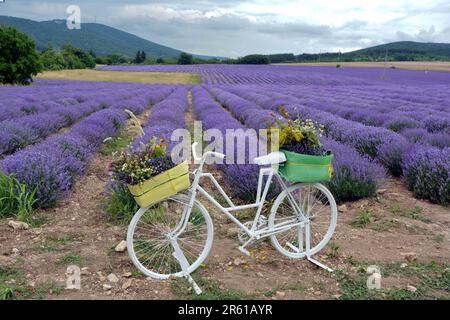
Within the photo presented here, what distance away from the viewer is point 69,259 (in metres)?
2.93

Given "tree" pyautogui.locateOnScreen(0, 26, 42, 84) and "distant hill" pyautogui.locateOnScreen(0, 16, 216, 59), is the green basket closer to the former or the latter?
"tree" pyautogui.locateOnScreen(0, 26, 42, 84)

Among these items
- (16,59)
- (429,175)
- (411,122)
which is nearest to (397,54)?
(16,59)

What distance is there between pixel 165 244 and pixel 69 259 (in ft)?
2.22

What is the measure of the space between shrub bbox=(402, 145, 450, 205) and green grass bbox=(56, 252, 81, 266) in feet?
11.5

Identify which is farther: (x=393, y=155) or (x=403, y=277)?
(x=393, y=155)

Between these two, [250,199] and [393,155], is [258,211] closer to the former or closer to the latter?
[250,199]

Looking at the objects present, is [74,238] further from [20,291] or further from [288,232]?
[288,232]

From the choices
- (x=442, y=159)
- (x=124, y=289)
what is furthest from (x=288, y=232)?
(x=442, y=159)

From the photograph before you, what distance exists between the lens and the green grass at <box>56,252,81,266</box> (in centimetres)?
288

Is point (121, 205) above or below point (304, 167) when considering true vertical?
below

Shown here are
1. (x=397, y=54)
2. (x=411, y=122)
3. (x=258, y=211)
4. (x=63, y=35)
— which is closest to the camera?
(x=258, y=211)

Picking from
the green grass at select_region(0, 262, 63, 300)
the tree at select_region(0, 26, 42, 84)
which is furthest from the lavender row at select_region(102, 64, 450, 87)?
the green grass at select_region(0, 262, 63, 300)

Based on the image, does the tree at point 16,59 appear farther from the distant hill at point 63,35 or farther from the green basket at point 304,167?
the distant hill at point 63,35
